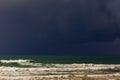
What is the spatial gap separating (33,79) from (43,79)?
5.02 ft

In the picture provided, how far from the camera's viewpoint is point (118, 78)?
57188 millimetres

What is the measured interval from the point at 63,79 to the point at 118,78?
27.0ft

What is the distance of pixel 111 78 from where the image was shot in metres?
57.1

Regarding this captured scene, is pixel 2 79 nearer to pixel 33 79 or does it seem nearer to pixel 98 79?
pixel 33 79

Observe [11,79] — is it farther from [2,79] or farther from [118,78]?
[118,78]

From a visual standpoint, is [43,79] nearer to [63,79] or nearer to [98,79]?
[63,79]

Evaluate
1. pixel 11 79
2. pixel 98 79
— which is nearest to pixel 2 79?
pixel 11 79

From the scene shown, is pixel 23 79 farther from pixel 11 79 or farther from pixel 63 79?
pixel 63 79


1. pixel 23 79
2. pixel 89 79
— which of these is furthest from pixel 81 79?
pixel 23 79

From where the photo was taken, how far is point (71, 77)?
5734cm

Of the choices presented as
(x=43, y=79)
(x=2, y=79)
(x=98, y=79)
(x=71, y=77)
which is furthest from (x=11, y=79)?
(x=98, y=79)

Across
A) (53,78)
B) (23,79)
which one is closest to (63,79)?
(53,78)

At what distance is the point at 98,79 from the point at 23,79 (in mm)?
10706

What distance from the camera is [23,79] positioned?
185 feet
